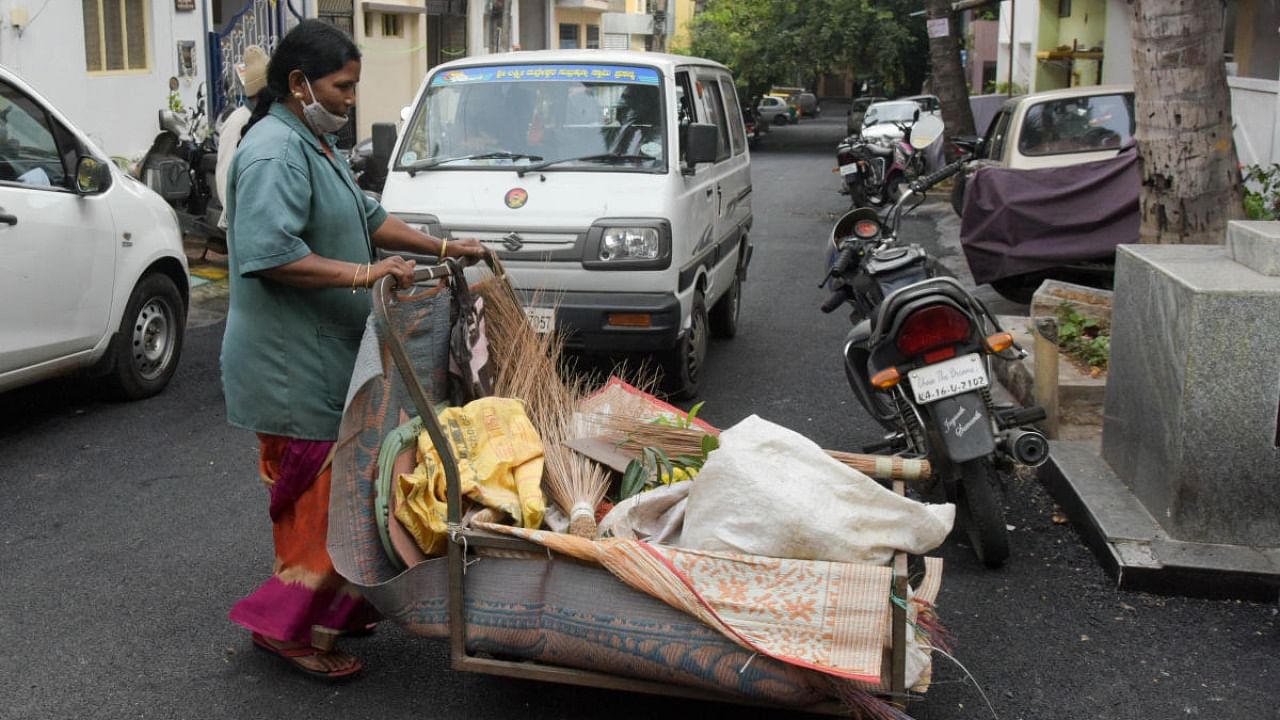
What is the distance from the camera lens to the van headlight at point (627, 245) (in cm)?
677

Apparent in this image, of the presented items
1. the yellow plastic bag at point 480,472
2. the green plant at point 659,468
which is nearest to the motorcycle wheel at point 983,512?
the green plant at point 659,468

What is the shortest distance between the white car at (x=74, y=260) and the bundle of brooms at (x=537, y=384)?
2.98 metres

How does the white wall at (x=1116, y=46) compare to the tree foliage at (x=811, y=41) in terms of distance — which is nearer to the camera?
the white wall at (x=1116, y=46)

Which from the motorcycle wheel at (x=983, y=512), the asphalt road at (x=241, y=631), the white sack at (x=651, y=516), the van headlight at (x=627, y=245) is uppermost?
the van headlight at (x=627, y=245)

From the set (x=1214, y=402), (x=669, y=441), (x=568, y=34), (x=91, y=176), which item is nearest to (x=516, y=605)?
(x=669, y=441)

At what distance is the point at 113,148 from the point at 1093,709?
12.7 m

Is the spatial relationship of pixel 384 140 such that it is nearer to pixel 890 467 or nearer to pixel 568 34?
pixel 890 467

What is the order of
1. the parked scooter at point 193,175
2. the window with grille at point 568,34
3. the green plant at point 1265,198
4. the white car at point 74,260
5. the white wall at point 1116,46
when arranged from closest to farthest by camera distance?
the white car at point 74,260
the green plant at point 1265,198
the parked scooter at point 193,175
the white wall at point 1116,46
the window with grille at point 568,34

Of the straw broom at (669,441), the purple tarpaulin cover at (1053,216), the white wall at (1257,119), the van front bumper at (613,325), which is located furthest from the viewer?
the white wall at (1257,119)

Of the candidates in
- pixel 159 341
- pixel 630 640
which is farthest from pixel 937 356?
pixel 159 341

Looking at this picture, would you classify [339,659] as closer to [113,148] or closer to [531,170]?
[531,170]

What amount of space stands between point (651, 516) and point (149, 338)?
464 cm

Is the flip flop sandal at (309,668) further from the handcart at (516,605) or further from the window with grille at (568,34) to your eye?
the window with grille at (568,34)

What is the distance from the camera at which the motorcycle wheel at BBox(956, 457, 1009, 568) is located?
4.73m
